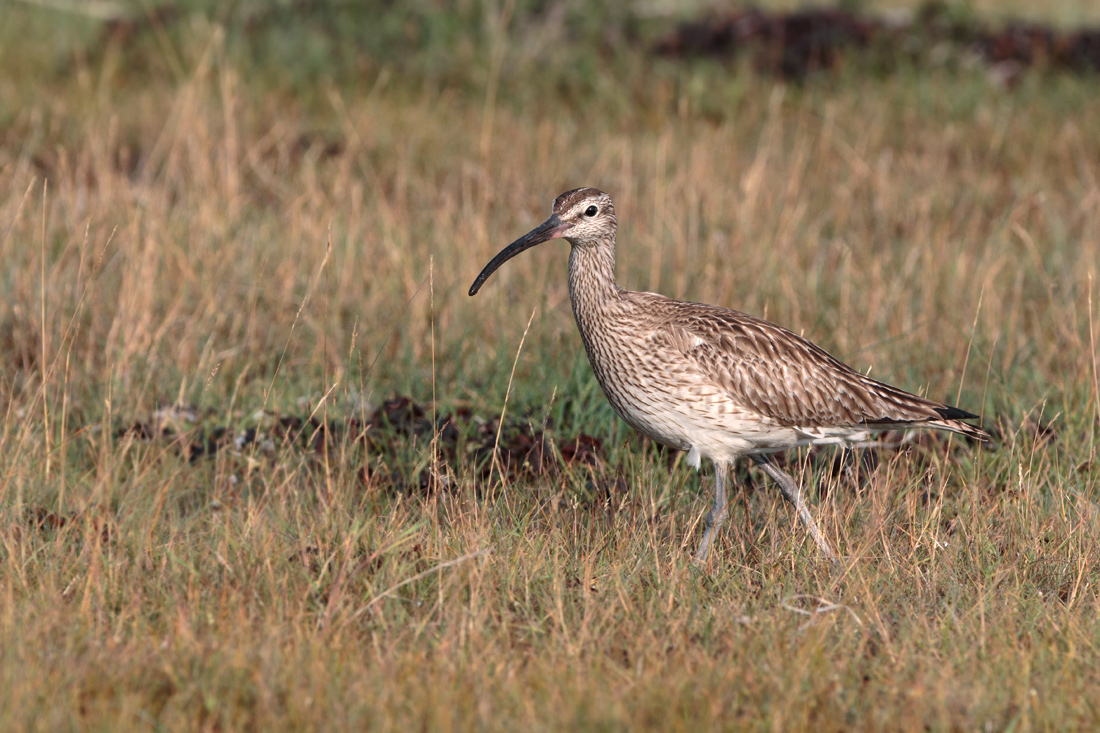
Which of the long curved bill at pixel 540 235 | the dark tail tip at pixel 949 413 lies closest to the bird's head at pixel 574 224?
the long curved bill at pixel 540 235

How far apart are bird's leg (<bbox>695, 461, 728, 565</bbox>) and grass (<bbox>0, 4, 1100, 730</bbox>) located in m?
0.08

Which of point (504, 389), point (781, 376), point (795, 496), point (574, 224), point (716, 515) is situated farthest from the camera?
point (504, 389)

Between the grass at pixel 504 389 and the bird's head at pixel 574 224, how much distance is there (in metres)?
0.56

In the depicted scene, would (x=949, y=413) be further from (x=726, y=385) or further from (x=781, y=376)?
(x=726, y=385)

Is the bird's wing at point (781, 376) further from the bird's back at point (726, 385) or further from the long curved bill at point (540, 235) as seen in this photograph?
the long curved bill at point (540, 235)

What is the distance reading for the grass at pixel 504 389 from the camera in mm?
3811

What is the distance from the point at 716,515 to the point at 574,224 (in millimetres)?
1394

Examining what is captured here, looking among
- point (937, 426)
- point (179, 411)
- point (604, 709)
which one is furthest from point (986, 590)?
point (179, 411)

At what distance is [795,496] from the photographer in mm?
5254

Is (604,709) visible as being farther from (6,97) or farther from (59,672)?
(6,97)

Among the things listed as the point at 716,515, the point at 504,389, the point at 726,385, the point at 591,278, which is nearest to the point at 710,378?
the point at 726,385

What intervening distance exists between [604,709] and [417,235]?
5446mm

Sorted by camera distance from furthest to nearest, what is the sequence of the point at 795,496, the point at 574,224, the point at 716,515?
the point at 574,224 → the point at 795,496 → the point at 716,515

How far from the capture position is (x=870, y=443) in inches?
230
